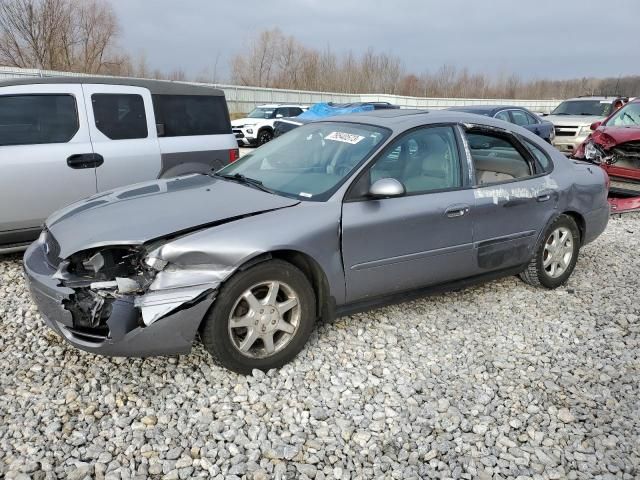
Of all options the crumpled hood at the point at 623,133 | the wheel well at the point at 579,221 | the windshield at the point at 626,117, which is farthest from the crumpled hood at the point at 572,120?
the wheel well at the point at 579,221

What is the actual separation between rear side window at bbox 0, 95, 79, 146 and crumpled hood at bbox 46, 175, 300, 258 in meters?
1.47

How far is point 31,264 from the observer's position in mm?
3203

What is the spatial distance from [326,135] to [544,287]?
2.39 meters

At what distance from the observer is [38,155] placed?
4602 millimetres

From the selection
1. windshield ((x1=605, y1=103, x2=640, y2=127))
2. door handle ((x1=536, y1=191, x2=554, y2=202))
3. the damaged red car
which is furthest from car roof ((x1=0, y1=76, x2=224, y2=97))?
windshield ((x1=605, y1=103, x2=640, y2=127))

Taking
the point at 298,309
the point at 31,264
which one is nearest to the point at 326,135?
the point at 298,309

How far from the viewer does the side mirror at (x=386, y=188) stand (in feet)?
10.7

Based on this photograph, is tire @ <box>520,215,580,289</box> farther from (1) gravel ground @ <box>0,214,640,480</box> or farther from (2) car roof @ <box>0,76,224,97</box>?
(2) car roof @ <box>0,76,224,97</box>

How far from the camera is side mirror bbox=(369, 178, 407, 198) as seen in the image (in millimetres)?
3254

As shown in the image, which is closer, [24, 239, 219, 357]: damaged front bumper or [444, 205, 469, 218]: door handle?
[24, 239, 219, 357]: damaged front bumper

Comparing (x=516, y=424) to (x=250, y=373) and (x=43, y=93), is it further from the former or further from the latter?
(x=43, y=93)

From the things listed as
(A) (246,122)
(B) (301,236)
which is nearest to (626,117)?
(B) (301,236)

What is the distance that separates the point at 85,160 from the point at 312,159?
2369 mm

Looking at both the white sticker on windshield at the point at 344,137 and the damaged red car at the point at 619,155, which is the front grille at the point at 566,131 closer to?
the damaged red car at the point at 619,155
